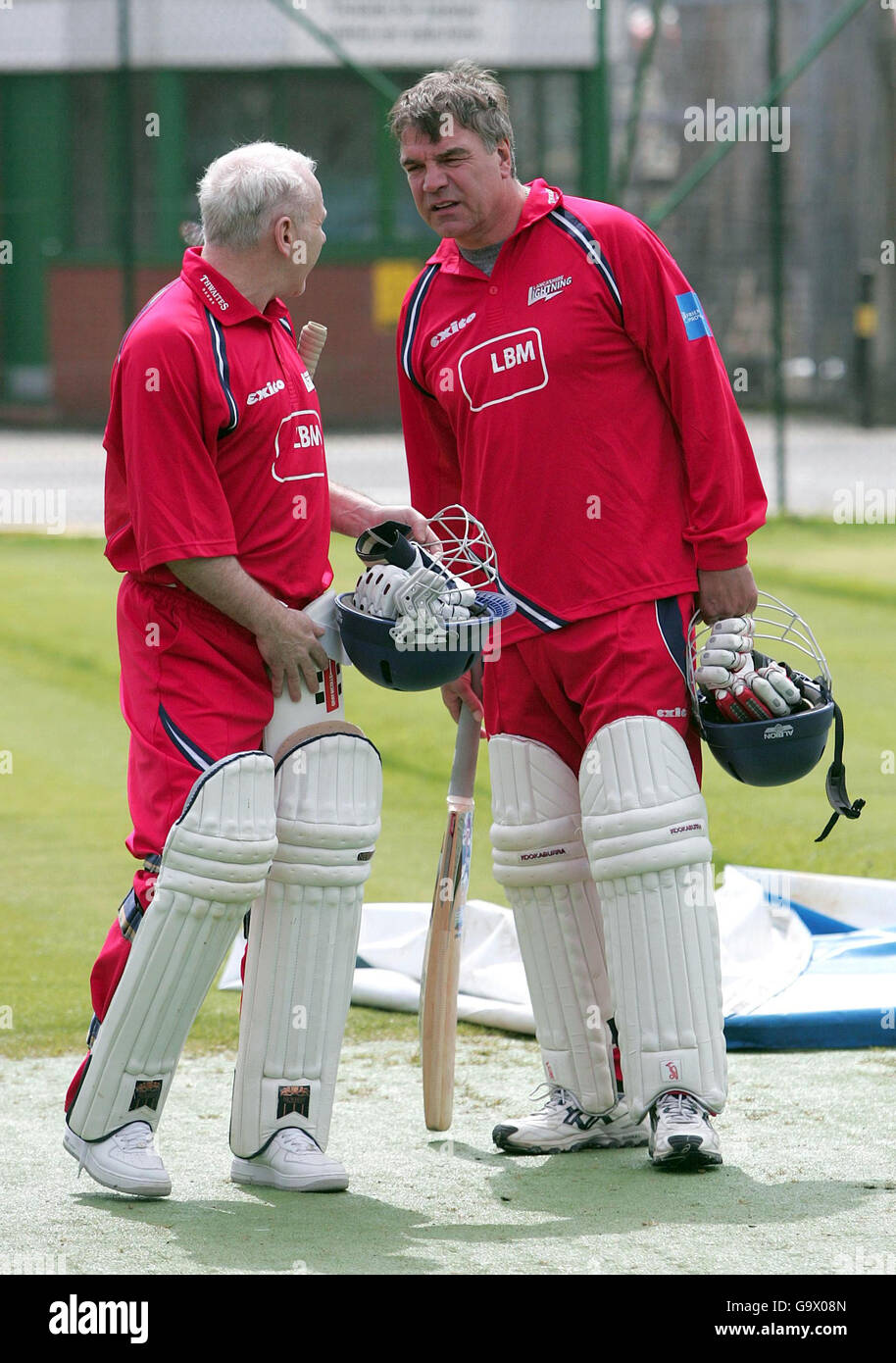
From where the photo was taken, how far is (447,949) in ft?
11.6

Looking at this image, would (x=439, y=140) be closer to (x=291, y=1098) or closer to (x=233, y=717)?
(x=233, y=717)

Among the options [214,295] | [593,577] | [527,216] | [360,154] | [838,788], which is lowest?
[838,788]

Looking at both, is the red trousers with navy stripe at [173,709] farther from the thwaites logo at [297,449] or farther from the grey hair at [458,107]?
the grey hair at [458,107]

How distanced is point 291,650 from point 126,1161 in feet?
2.85

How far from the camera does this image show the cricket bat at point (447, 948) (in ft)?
11.2

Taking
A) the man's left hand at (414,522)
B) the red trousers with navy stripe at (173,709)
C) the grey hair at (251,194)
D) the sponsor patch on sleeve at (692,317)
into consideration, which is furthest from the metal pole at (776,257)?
the red trousers with navy stripe at (173,709)

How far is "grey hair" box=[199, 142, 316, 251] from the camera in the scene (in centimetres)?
309

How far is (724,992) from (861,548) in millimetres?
7918

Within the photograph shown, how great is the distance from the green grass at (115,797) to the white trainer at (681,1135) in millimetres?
1053

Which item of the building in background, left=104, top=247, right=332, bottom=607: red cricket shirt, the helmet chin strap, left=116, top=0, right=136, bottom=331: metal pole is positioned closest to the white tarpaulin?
the helmet chin strap

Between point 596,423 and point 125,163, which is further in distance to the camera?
point 125,163
